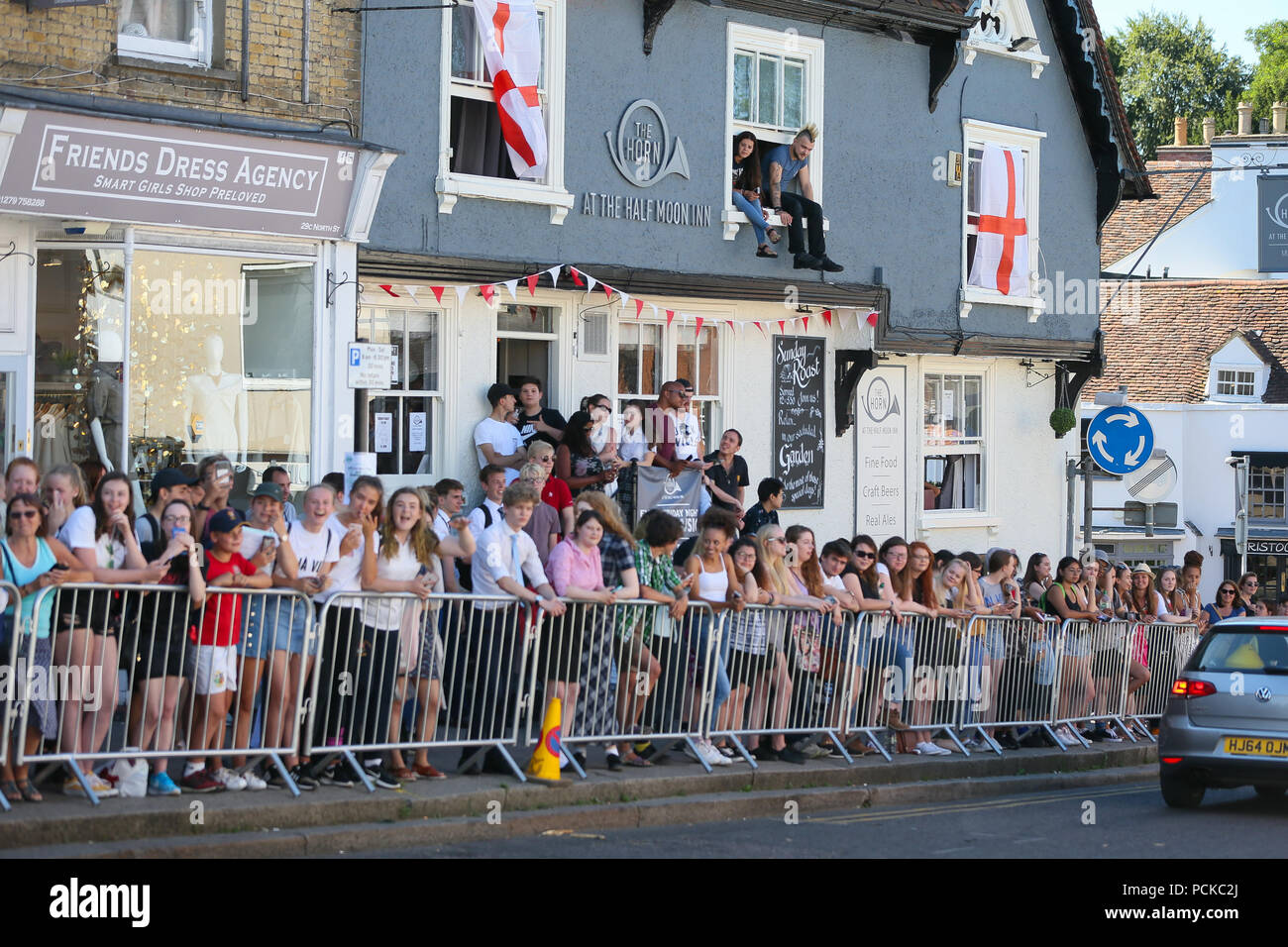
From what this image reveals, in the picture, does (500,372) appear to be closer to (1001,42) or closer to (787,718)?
(787,718)

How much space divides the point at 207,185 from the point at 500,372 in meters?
3.92

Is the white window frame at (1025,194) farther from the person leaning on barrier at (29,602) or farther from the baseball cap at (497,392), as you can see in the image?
the person leaning on barrier at (29,602)

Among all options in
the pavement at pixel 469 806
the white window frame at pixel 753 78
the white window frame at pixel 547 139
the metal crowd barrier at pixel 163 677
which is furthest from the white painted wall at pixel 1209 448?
the metal crowd barrier at pixel 163 677

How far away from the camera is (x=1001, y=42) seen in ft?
69.1

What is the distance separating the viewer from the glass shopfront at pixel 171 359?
13.5 meters

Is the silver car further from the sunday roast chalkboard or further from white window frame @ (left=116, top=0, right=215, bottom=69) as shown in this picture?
white window frame @ (left=116, top=0, right=215, bottom=69)

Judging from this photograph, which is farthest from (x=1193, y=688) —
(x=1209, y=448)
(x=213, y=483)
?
(x=1209, y=448)

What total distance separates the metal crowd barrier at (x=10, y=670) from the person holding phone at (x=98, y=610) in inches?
10.5

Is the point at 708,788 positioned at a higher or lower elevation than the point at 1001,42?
lower

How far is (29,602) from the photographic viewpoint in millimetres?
8914

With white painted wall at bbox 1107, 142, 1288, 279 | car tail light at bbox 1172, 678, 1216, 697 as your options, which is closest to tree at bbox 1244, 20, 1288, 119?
white painted wall at bbox 1107, 142, 1288, 279

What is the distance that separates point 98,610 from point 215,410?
210 inches

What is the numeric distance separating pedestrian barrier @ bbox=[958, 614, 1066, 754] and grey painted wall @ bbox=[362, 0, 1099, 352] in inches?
205
